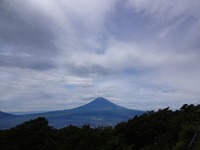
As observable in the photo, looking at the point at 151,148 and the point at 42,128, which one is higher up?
the point at 42,128

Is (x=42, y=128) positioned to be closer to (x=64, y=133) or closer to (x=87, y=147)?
(x=64, y=133)

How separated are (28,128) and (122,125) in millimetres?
16456

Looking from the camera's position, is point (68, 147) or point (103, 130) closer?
point (68, 147)

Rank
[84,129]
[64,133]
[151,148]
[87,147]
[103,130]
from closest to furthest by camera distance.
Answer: [151,148], [87,147], [84,129], [103,130], [64,133]

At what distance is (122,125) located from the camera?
3550 centimetres

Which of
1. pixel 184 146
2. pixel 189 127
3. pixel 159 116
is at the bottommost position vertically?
pixel 184 146

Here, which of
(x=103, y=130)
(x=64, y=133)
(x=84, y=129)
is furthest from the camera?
(x=64, y=133)

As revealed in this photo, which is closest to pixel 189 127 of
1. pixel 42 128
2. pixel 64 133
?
pixel 64 133

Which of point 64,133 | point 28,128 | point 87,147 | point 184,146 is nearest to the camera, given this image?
point 184,146

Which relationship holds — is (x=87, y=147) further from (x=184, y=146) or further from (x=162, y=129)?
(x=184, y=146)

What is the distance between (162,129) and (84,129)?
9.47 metres

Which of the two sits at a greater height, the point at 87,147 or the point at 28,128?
the point at 28,128

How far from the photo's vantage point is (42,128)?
4400 cm

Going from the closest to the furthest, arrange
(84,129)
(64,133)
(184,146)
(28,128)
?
(184,146) → (84,129) → (64,133) → (28,128)
